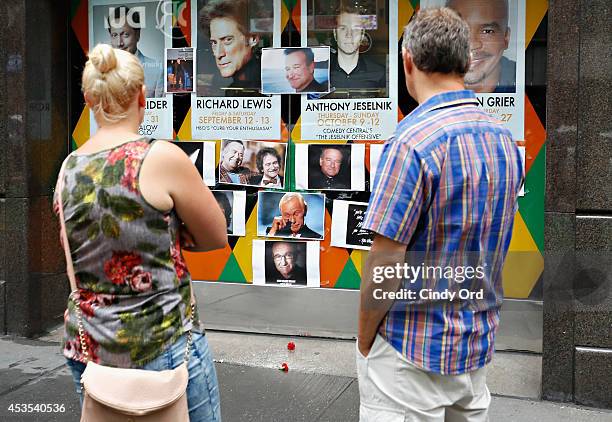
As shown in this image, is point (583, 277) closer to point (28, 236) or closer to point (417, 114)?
point (417, 114)

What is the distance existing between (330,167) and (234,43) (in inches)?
47.8

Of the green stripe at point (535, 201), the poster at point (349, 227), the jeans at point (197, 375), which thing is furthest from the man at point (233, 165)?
the jeans at point (197, 375)

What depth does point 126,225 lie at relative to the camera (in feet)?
8.27

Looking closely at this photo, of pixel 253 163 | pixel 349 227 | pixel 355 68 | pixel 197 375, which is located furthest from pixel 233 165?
pixel 197 375

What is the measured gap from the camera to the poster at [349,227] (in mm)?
6020

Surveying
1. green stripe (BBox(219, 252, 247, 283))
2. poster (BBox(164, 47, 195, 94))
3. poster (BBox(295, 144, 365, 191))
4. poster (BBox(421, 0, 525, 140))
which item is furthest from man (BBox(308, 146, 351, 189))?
poster (BBox(164, 47, 195, 94))

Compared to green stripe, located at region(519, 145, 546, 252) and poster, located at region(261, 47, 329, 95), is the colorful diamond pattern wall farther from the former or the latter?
poster, located at region(261, 47, 329, 95)

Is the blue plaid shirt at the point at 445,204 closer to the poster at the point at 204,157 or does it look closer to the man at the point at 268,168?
the man at the point at 268,168

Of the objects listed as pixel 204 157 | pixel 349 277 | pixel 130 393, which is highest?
pixel 204 157

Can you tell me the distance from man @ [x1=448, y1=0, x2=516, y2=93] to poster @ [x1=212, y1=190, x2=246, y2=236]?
1931 millimetres

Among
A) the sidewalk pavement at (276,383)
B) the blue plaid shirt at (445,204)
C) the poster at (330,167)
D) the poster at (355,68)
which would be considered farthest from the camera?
the poster at (330,167)

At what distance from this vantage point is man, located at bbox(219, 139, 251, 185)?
6.28 m

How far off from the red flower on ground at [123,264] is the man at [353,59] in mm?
3679

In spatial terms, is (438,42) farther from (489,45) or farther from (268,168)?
(268,168)
